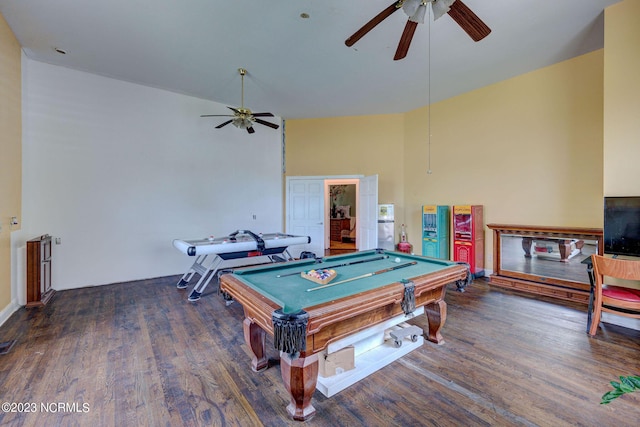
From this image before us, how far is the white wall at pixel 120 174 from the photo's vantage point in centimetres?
421

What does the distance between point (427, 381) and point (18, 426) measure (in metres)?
2.78

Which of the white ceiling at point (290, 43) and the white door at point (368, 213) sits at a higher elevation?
the white ceiling at point (290, 43)

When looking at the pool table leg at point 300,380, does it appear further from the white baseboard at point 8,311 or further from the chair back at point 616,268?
the white baseboard at point 8,311

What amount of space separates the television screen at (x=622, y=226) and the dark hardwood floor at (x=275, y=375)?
2.94 ft

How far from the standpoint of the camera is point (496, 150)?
496cm

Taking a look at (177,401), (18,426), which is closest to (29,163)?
(18,426)

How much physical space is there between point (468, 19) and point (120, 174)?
5.45m

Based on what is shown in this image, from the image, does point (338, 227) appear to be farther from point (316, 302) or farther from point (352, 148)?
point (316, 302)

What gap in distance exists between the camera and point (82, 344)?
2723mm

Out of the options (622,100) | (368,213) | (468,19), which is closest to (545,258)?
(622,100)

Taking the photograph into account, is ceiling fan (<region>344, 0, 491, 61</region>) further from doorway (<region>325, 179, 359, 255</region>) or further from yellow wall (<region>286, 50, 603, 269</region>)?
doorway (<region>325, 179, 359, 255</region>)

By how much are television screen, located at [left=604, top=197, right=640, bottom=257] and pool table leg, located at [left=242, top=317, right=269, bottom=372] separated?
3.87 m

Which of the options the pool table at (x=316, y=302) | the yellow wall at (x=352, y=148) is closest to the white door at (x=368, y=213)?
the yellow wall at (x=352, y=148)

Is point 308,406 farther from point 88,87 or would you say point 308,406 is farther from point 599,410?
point 88,87
